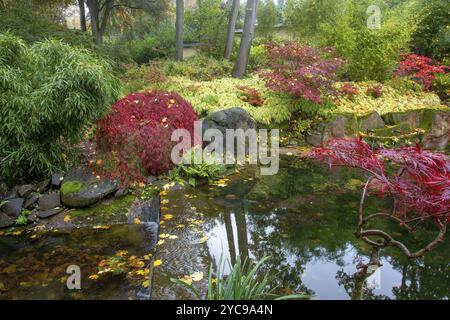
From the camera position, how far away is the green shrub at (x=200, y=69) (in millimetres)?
11614

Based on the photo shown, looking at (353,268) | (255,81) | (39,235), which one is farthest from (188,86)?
(353,268)

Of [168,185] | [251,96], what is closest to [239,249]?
[168,185]

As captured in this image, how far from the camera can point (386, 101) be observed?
9242 millimetres

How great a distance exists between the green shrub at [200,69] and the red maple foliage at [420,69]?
17.7ft

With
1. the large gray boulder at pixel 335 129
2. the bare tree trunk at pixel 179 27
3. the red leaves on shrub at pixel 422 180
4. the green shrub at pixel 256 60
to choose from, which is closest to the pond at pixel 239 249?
the red leaves on shrub at pixel 422 180

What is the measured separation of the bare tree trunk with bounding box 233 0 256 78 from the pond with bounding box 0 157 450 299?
690 centimetres

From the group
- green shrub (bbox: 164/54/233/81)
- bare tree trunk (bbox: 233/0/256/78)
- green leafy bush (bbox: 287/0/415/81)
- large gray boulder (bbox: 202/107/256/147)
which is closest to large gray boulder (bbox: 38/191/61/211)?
large gray boulder (bbox: 202/107/256/147)

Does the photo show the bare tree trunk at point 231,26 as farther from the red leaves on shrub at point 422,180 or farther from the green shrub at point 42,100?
the red leaves on shrub at point 422,180

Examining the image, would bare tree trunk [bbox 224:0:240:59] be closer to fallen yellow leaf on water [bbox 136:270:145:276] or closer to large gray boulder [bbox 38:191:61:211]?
large gray boulder [bbox 38:191:61:211]

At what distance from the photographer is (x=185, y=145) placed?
20.7 feet

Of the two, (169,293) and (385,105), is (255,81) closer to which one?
(385,105)

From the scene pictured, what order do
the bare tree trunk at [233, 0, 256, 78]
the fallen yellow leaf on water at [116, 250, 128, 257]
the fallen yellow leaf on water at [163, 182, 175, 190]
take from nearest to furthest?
1. the fallen yellow leaf on water at [116, 250, 128, 257]
2. the fallen yellow leaf on water at [163, 182, 175, 190]
3. the bare tree trunk at [233, 0, 256, 78]

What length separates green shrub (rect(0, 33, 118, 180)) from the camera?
4.92m

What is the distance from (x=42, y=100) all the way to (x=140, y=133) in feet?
4.89
